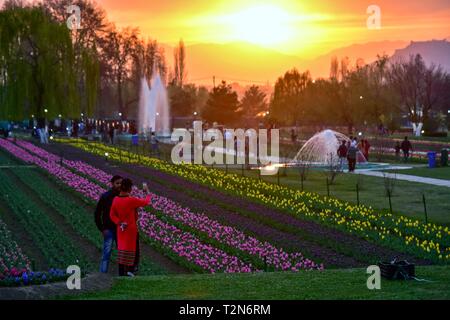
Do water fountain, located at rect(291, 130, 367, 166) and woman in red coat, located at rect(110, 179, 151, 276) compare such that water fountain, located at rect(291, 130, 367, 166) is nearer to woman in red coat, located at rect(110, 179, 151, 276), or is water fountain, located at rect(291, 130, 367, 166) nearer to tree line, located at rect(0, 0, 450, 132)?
tree line, located at rect(0, 0, 450, 132)

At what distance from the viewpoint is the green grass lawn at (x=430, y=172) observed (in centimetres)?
3544

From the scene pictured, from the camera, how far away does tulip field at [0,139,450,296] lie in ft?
54.4

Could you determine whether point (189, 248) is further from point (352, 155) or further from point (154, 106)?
point (154, 106)

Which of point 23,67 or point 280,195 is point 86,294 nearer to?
point 280,195

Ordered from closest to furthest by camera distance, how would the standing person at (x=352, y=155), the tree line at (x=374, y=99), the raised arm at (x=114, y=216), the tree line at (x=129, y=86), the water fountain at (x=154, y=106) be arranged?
the raised arm at (x=114, y=216), the standing person at (x=352, y=155), the tree line at (x=129, y=86), the tree line at (x=374, y=99), the water fountain at (x=154, y=106)

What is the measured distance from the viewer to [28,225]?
21.8 metres

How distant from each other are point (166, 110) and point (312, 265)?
267ft

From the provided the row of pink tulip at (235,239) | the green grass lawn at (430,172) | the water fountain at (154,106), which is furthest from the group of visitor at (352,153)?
the water fountain at (154,106)

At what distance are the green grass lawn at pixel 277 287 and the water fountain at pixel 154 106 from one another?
265 ft

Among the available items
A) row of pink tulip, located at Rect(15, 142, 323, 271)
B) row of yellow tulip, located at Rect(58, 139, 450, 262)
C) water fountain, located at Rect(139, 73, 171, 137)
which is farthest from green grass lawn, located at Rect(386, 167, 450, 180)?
water fountain, located at Rect(139, 73, 171, 137)

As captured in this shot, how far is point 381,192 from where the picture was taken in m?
29.4

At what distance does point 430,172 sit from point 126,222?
2598cm

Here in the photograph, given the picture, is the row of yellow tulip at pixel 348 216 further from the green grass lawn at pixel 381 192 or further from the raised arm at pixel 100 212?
the raised arm at pixel 100 212
